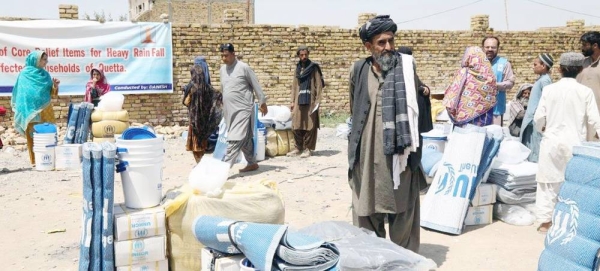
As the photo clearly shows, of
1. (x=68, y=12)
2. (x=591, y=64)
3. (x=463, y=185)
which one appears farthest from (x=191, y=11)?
(x=463, y=185)

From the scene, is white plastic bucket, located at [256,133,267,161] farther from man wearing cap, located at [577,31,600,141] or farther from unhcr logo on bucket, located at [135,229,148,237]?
unhcr logo on bucket, located at [135,229,148,237]

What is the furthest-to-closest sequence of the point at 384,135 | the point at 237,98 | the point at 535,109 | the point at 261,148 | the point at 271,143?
the point at 271,143 < the point at 261,148 < the point at 237,98 < the point at 535,109 < the point at 384,135

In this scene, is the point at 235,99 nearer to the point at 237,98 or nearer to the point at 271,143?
the point at 237,98

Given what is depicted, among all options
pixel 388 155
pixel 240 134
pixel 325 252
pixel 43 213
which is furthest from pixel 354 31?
pixel 325 252

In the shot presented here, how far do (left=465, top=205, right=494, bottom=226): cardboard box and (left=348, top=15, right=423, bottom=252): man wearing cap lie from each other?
4.31 ft

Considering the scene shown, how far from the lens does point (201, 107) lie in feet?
24.0

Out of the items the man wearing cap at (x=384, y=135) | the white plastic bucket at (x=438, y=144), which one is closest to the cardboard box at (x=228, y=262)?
the man wearing cap at (x=384, y=135)

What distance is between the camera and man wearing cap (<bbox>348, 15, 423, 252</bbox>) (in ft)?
11.7

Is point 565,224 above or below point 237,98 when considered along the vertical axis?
below

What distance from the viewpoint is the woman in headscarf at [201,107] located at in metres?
7.29

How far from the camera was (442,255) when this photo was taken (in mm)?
4258

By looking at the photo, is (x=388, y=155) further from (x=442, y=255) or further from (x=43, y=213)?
(x=43, y=213)

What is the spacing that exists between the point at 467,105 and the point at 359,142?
6.67ft

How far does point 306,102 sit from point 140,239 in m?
5.50
